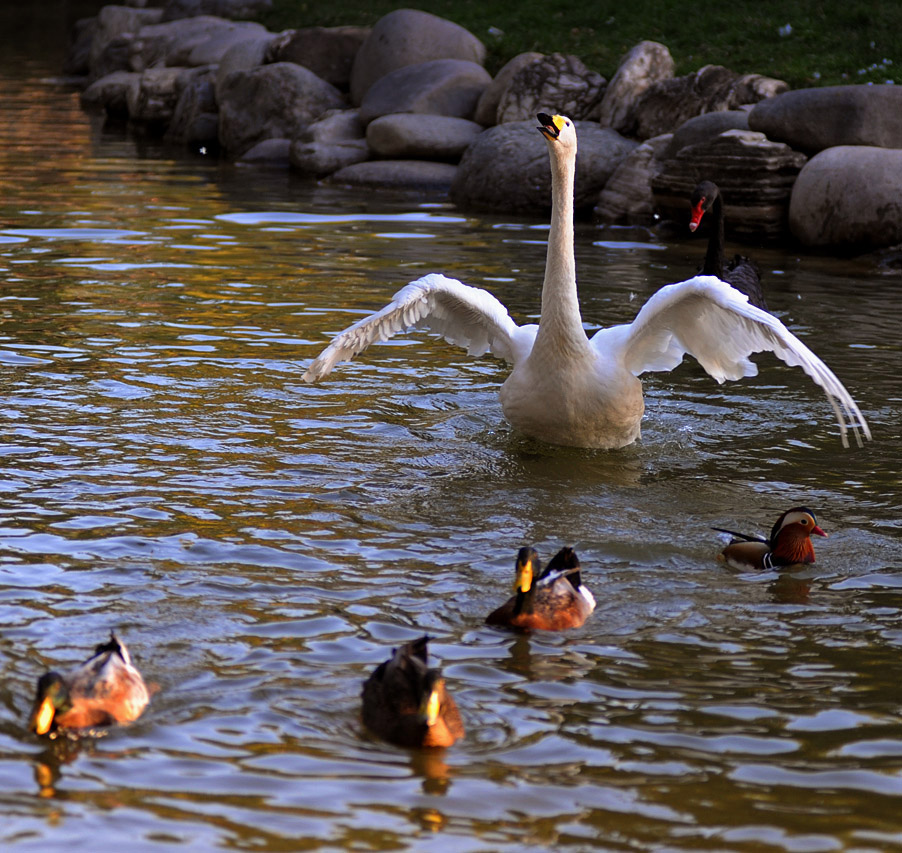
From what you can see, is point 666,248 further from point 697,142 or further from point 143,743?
point 143,743

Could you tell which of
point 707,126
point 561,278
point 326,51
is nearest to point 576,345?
point 561,278

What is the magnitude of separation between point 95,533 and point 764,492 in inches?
A: 142

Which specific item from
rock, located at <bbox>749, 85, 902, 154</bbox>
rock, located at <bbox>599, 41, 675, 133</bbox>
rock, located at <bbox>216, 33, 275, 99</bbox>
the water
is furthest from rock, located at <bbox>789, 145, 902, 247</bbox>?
rock, located at <bbox>216, 33, 275, 99</bbox>

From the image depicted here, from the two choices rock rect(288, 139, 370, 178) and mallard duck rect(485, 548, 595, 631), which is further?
rock rect(288, 139, 370, 178)

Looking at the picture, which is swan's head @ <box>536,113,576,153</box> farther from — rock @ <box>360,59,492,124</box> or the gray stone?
the gray stone

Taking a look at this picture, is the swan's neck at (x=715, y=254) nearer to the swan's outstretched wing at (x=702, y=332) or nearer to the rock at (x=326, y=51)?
the swan's outstretched wing at (x=702, y=332)

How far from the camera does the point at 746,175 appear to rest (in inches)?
611

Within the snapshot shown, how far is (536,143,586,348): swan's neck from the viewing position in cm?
795

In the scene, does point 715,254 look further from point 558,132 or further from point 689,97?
point 689,97

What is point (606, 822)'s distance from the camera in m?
4.17

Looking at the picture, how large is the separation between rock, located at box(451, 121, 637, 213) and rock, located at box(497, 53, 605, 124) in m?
1.22

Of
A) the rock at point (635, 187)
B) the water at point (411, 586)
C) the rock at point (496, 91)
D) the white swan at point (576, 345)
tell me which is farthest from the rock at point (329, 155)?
the white swan at point (576, 345)

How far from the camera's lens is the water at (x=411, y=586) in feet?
14.0

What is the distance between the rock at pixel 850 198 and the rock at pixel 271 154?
32.2 feet
